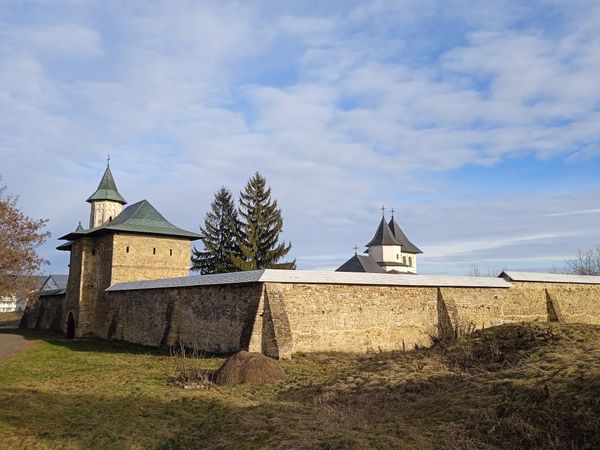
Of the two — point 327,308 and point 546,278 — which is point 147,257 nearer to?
point 327,308

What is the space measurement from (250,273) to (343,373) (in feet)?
16.2

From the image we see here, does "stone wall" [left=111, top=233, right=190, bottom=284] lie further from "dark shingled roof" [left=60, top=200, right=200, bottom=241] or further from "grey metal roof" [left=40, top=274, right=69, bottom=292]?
"grey metal roof" [left=40, top=274, right=69, bottom=292]

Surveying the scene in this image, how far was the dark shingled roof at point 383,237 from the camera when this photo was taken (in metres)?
42.5

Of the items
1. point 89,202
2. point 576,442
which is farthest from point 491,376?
point 89,202

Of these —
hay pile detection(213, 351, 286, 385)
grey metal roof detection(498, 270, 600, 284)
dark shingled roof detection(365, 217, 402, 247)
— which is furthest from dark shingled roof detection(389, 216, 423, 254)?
hay pile detection(213, 351, 286, 385)

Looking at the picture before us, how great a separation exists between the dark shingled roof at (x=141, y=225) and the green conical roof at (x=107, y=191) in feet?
8.03

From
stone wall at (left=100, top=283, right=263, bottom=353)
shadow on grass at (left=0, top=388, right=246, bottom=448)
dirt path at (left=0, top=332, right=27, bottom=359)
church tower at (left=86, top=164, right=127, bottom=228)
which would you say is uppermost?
church tower at (left=86, top=164, right=127, bottom=228)

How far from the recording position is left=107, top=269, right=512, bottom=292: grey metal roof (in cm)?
1526

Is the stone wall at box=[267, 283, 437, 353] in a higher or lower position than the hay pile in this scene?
higher

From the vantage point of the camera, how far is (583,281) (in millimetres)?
23562

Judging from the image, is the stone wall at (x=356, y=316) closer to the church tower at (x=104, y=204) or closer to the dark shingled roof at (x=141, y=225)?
the dark shingled roof at (x=141, y=225)

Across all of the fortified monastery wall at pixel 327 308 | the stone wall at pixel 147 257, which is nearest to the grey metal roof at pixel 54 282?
the stone wall at pixel 147 257

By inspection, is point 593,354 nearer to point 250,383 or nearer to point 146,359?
point 250,383

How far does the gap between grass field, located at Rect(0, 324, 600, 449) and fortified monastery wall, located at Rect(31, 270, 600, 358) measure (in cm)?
226
